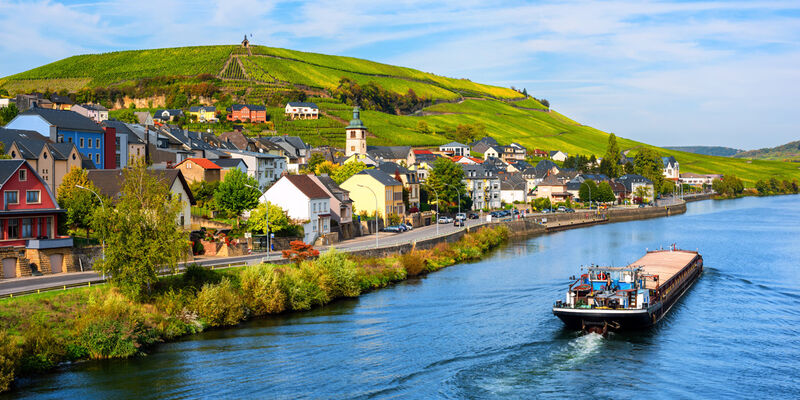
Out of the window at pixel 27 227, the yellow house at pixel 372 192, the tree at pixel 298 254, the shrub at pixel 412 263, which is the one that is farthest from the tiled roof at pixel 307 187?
the window at pixel 27 227

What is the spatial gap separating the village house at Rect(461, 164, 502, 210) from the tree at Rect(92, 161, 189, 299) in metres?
91.1

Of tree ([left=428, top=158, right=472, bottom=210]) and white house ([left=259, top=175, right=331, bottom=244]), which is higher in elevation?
tree ([left=428, top=158, right=472, bottom=210])

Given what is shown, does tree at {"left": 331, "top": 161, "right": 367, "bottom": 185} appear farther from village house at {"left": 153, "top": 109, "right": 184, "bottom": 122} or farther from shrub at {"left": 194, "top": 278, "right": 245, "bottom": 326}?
village house at {"left": 153, "top": 109, "right": 184, "bottom": 122}

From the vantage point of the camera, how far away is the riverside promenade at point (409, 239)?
146 feet

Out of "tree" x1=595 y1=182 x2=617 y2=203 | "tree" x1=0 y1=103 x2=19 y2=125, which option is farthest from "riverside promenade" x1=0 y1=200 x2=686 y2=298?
"tree" x1=0 y1=103 x2=19 y2=125

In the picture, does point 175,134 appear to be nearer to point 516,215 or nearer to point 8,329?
point 516,215

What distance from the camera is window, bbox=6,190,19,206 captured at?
4956 cm

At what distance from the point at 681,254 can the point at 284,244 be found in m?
40.5

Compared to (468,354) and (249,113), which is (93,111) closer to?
(249,113)

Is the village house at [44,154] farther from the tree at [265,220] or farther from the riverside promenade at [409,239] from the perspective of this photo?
the riverside promenade at [409,239]

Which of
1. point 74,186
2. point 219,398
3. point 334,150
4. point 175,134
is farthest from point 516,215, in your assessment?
point 219,398

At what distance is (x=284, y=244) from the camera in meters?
68.2

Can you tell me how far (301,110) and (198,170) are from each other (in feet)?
339

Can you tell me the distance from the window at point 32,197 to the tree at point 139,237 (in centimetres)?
933
